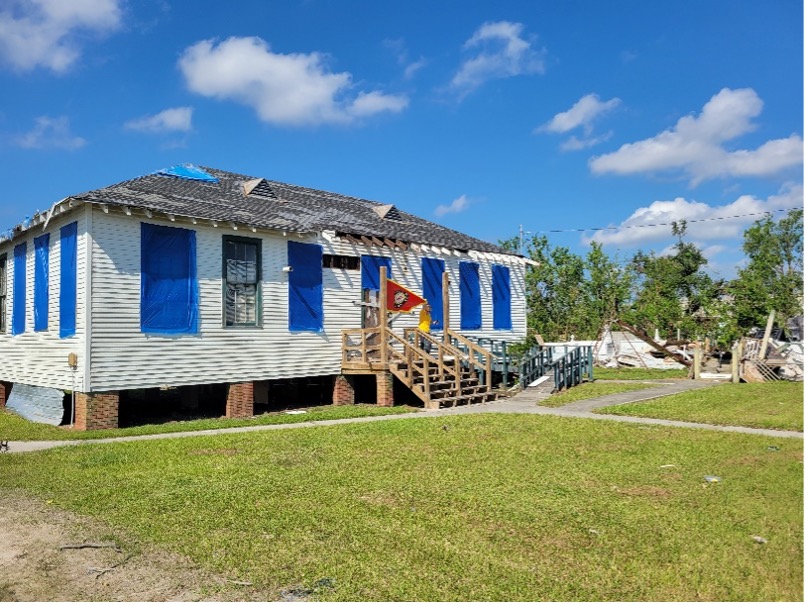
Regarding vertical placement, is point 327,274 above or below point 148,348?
above

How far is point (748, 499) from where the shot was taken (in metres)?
6.67

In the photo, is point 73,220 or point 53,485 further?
point 73,220

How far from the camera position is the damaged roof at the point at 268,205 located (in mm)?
14609

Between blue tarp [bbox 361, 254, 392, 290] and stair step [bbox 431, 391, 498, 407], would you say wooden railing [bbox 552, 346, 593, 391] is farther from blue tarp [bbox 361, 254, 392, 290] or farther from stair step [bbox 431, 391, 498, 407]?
blue tarp [bbox 361, 254, 392, 290]

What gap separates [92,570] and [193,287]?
10.0m

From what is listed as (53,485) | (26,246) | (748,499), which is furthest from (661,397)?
(26,246)

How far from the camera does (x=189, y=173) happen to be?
61.3 ft

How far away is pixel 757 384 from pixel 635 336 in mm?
9628

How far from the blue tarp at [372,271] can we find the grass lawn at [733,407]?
273 inches

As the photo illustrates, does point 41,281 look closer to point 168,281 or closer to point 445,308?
point 168,281

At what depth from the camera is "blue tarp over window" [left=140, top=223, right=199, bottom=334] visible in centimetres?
1375

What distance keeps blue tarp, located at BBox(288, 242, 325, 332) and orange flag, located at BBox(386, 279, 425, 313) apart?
68.7 inches

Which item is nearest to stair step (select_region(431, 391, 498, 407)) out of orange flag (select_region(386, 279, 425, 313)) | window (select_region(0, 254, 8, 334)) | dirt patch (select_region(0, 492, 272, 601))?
orange flag (select_region(386, 279, 425, 313))

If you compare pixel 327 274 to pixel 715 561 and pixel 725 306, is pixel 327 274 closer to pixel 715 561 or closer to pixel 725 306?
pixel 715 561
